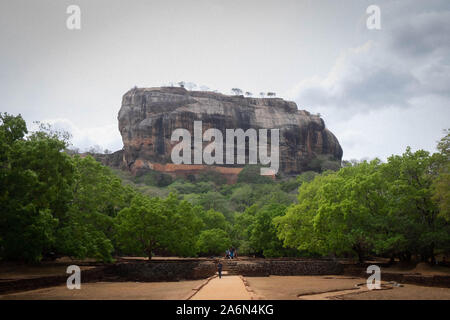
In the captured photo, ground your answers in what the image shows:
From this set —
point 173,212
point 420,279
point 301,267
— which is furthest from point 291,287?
point 173,212

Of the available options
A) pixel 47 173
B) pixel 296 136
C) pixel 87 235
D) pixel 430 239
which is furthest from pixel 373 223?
pixel 296 136

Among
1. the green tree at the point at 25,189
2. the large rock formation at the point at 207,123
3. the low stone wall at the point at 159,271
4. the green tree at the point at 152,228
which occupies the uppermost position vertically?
the large rock formation at the point at 207,123

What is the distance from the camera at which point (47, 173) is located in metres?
17.7

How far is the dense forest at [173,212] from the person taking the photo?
16.2 meters

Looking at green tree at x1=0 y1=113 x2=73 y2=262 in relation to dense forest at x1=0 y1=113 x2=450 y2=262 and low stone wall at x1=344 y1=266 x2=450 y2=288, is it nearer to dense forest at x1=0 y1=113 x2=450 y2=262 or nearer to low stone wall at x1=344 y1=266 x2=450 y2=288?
dense forest at x1=0 y1=113 x2=450 y2=262

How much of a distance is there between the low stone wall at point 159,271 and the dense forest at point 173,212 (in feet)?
4.28

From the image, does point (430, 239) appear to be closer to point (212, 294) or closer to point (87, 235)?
point (212, 294)

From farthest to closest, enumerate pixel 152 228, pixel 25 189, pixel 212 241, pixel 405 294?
pixel 212 241, pixel 152 228, pixel 25 189, pixel 405 294

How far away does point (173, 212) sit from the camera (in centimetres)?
2958

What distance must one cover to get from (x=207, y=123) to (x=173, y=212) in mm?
64866

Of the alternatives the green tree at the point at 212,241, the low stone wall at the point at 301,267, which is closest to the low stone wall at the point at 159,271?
the low stone wall at the point at 301,267

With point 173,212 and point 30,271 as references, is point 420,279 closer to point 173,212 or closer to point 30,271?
point 173,212

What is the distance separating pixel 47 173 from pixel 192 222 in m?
14.9

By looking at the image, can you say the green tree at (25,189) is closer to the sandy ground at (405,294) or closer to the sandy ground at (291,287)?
the sandy ground at (291,287)
